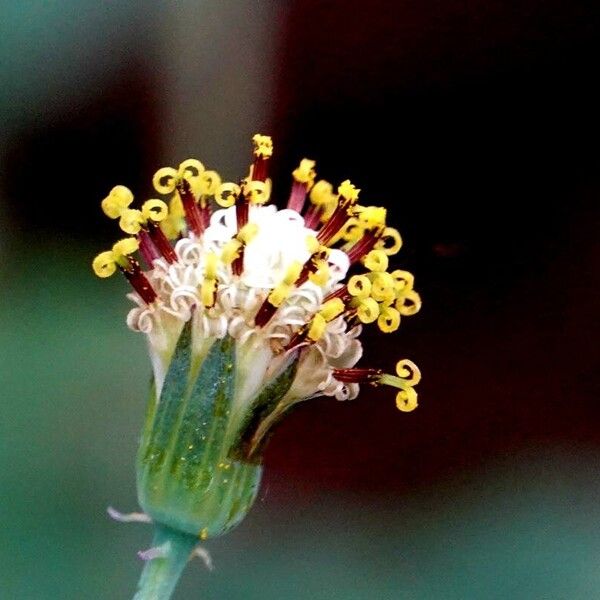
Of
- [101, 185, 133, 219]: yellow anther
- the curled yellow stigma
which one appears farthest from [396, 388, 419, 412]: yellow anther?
[101, 185, 133, 219]: yellow anther

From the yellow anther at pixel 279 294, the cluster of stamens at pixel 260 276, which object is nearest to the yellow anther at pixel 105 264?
the cluster of stamens at pixel 260 276

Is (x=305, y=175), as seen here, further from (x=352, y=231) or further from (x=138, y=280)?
(x=138, y=280)

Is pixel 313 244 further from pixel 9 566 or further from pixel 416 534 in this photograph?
pixel 416 534

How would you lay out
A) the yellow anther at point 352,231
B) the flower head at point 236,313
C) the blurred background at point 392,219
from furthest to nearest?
1. the blurred background at point 392,219
2. the yellow anther at point 352,231
3. the flower head at point 236,313

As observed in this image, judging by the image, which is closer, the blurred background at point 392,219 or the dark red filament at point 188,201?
the dark red filament at point 188,201

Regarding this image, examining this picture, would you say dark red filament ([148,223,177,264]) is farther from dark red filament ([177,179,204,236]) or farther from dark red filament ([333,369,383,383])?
dark red filament ([333,369,383,383])

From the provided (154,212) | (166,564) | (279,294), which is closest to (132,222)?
(154,212)

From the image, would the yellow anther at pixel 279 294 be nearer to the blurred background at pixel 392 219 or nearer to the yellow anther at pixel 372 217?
the yellow anther at pixel 372 217
